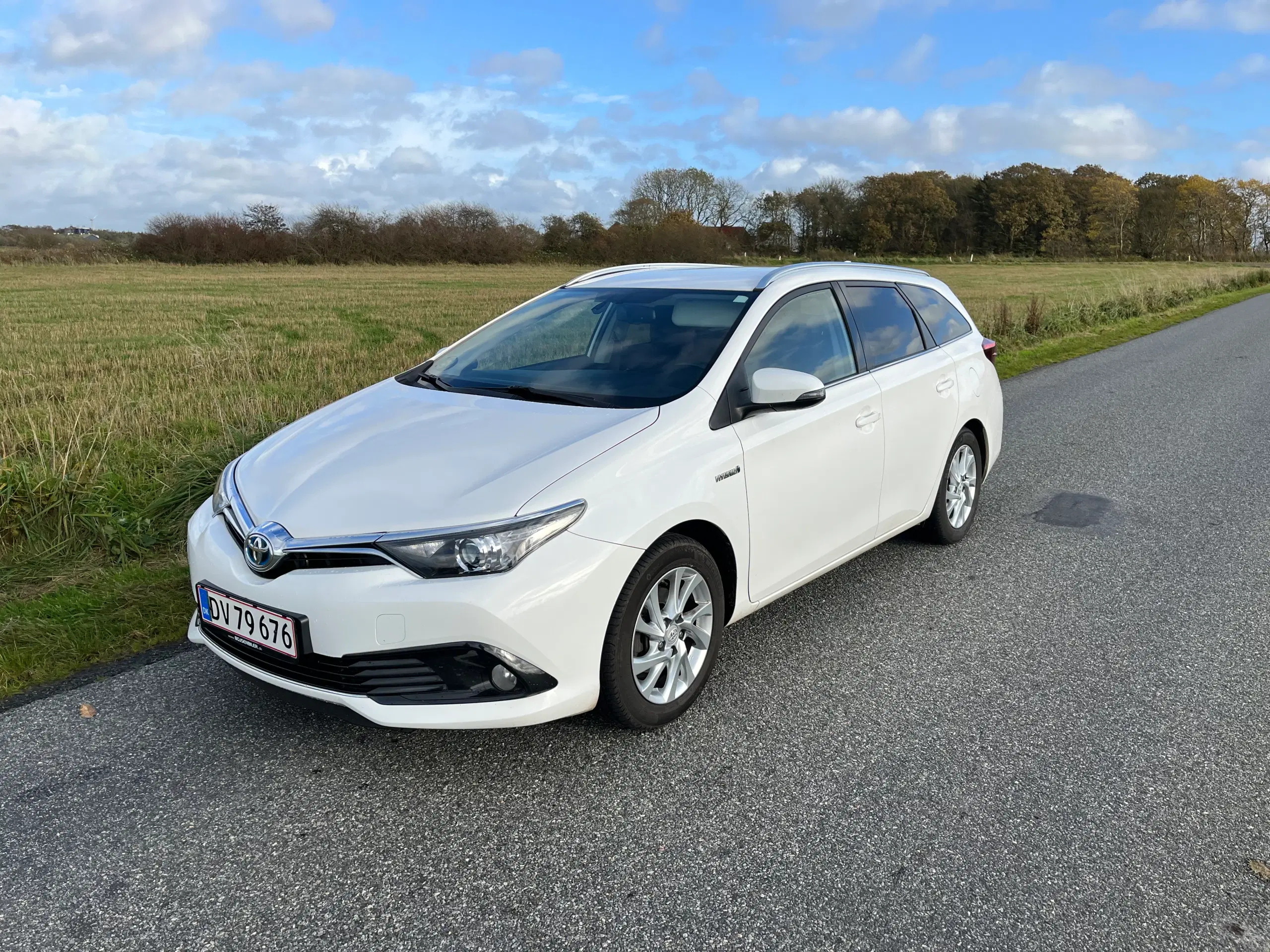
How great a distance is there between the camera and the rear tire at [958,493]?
16.6ft

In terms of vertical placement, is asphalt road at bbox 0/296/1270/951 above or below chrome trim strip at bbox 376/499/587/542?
below

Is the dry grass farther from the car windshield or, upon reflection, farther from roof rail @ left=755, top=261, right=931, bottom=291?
roof rail @ left=755, top=261, right=931, bottom=291

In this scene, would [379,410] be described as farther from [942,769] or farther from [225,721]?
[942,769]

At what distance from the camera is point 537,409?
358cm

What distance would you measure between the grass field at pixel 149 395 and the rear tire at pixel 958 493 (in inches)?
154

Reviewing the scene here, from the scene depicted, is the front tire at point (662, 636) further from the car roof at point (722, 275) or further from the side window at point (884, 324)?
the side window at point (884, 324)

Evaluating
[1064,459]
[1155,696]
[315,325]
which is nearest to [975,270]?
[315,325]

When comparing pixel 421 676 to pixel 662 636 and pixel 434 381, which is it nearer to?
pixel 662 636

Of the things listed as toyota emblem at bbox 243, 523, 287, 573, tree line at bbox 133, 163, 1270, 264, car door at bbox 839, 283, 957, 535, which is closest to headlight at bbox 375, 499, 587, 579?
toyota emblem at bbox 243, 523, 287, 573

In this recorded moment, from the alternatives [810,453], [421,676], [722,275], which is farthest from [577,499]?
[722,275]

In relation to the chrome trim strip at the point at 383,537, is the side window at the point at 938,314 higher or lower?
higher

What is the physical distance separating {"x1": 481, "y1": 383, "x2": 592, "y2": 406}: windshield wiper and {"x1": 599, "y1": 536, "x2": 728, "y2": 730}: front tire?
30.5 inches

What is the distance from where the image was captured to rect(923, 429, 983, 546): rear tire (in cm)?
507

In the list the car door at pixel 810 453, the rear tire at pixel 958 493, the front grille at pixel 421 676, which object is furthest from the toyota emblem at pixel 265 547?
the rear tire at pixel 958 493
